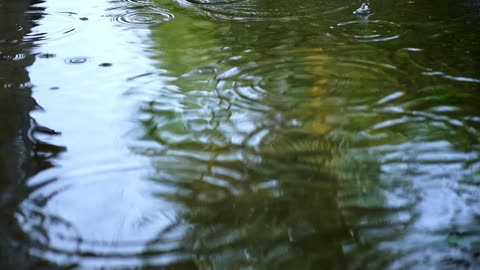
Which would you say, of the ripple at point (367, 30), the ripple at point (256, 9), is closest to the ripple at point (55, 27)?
the ripple at point (256, 9)

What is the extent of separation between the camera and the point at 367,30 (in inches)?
97.7

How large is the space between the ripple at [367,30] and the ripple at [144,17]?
907mm

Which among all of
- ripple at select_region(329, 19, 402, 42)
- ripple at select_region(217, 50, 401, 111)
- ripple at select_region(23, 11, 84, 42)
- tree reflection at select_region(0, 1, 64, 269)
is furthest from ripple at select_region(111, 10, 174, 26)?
ripple at select_region(329, 19, 402, 42)

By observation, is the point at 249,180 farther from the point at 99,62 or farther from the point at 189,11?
the point at 189,11

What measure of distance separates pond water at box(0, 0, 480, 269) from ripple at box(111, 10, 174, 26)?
4 cm

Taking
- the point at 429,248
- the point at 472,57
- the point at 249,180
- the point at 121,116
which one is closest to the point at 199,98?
the point at 121,116

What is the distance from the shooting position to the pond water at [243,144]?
118 cm

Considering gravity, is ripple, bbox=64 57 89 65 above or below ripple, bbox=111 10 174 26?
below

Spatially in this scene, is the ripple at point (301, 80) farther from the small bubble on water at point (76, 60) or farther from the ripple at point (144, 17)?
the ripple at point (144, 17)

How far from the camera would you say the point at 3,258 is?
45.1 inches

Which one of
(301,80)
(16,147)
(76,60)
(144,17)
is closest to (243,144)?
(301,80)

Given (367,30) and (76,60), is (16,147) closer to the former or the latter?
(76,60)

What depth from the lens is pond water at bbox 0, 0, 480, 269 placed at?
118cm

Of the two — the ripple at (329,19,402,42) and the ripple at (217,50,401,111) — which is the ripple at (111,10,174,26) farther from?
the ripple at (329,19,402,42)
